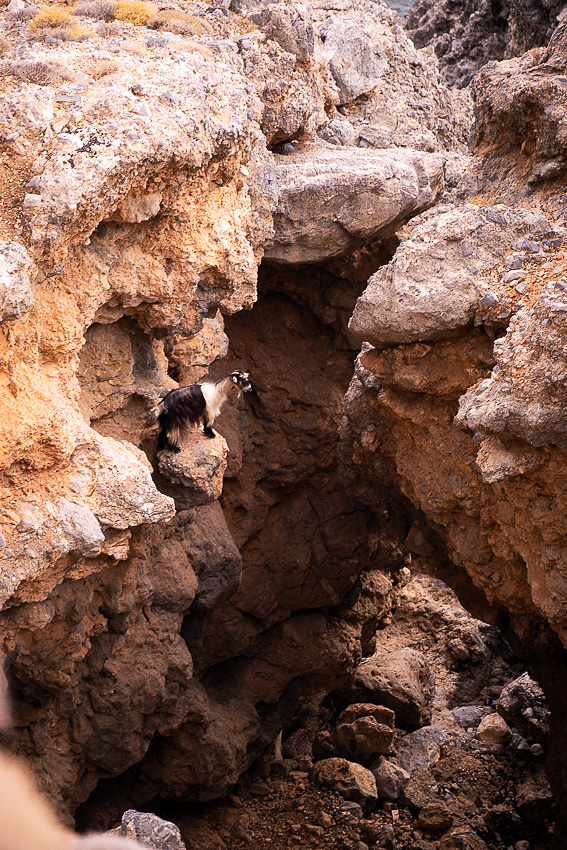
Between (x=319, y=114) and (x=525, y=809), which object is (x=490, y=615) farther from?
(x=319, y=114)

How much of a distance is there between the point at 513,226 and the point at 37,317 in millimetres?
3868

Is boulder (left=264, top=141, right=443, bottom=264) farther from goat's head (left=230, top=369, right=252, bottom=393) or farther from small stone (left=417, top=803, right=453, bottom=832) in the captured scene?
small stone (left=417, top=803, right=453, bottom=832)

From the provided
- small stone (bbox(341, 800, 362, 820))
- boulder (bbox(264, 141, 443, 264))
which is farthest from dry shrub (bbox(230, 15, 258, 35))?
small stone (bbox(341, 800, 362, 820))

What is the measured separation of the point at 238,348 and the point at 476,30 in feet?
29.7

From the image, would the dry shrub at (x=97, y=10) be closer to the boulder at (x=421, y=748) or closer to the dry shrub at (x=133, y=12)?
the dry shrub at (x=133, y=12)

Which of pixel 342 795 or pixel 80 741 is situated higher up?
pixel 80 741

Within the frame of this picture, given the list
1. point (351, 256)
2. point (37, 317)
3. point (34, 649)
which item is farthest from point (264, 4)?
point (34, 649)

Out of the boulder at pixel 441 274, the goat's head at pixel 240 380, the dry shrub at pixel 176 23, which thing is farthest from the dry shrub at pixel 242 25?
the goat's head at pixel 240 380

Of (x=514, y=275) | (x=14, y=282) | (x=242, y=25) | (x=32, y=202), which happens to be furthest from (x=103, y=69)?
(x=514, y=275)

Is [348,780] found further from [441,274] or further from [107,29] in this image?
[107,29]

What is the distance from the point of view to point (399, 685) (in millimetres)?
11445

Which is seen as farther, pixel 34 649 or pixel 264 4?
pixel 264 4

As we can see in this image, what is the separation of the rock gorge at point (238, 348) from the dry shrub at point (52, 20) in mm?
159

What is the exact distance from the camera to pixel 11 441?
16.1 ft
